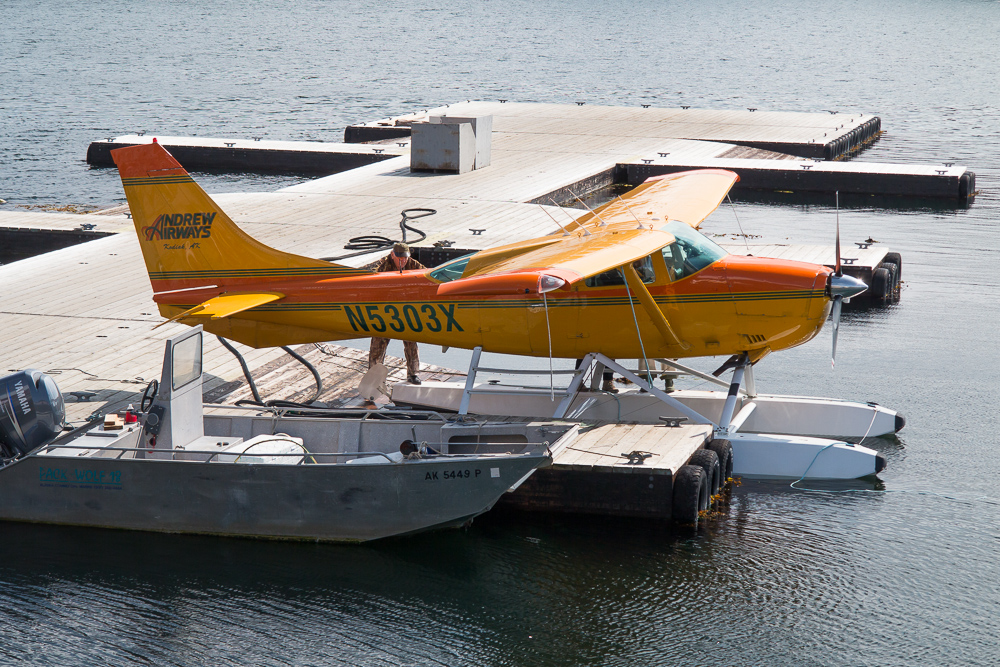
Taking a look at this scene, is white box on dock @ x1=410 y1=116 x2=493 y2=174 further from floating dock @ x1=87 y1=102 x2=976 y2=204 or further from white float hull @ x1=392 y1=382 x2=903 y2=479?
white float hull @ x1=392 y1=382 x2=903 y2=479

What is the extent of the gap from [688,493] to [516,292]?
208 centimetres

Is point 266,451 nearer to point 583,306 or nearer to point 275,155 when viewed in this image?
point 583,306

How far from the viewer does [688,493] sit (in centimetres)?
876

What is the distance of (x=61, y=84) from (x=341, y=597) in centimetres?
4679

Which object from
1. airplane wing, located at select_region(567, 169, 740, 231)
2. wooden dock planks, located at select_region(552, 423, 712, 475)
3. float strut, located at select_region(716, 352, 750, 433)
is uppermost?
airplane wing, located at select_region(567, 169, 740, 231)

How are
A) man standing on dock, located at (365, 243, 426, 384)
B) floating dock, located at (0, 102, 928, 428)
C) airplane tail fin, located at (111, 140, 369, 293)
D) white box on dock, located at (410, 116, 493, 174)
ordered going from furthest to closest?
white box on dock, located at (410, 116, 493, 174) < floating dock, located at (0, 102, 928, 428) < man standing on dock, located at (365, 243, 426, 384) < airplane tail fin, located at (111, 140, 369, 293)

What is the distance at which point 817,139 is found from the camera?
94.4 feet

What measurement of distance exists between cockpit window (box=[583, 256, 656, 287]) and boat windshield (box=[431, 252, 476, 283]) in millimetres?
1180

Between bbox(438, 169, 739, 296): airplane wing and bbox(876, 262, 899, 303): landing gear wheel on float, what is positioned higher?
bbox(438, 169, 739, 296): airplane wing

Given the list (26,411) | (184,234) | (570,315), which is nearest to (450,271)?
(570,315)

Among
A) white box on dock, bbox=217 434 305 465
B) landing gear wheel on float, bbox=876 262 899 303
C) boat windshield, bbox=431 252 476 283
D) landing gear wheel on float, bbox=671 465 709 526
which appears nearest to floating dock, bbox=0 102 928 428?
white box on dock, bbox=217 434 305 465

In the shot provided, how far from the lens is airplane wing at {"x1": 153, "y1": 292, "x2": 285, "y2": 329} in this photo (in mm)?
9656

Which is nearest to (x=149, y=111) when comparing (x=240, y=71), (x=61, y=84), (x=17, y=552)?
(x=61, y=84)

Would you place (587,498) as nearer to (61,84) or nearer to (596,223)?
(596,223)
